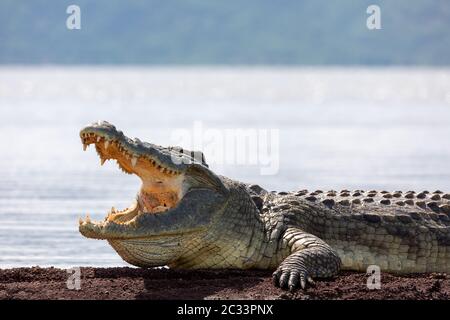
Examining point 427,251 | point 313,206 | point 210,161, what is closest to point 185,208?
point 313,206

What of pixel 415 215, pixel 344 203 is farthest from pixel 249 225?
pixel 415 215

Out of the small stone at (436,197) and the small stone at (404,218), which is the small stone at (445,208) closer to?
the small stone at (436,197)

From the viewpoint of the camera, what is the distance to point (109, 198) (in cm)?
1830

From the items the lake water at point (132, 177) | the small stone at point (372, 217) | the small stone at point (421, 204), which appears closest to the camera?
the small stone at point (372, 217)

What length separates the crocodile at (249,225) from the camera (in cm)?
989

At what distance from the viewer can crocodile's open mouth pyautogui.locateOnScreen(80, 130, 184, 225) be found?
388 inches

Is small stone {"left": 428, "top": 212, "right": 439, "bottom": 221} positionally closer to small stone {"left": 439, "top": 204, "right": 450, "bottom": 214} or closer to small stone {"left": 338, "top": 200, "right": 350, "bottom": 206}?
small stone {"left": 439, "top": 204, "right": 450, "bottom": 214}

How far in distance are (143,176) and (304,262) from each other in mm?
1608

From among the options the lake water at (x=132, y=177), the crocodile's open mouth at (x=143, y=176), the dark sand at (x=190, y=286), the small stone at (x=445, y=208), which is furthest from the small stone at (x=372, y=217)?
the lake water at (x=132, y=177)

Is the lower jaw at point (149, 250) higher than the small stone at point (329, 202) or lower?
lower

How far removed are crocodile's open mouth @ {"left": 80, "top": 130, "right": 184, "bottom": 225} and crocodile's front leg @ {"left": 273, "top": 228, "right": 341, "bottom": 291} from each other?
1.05 metres

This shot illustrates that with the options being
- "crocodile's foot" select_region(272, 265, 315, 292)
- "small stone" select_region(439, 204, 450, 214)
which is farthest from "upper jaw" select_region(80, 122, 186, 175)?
"small stone" select_region(439, 204, 450, 214)
